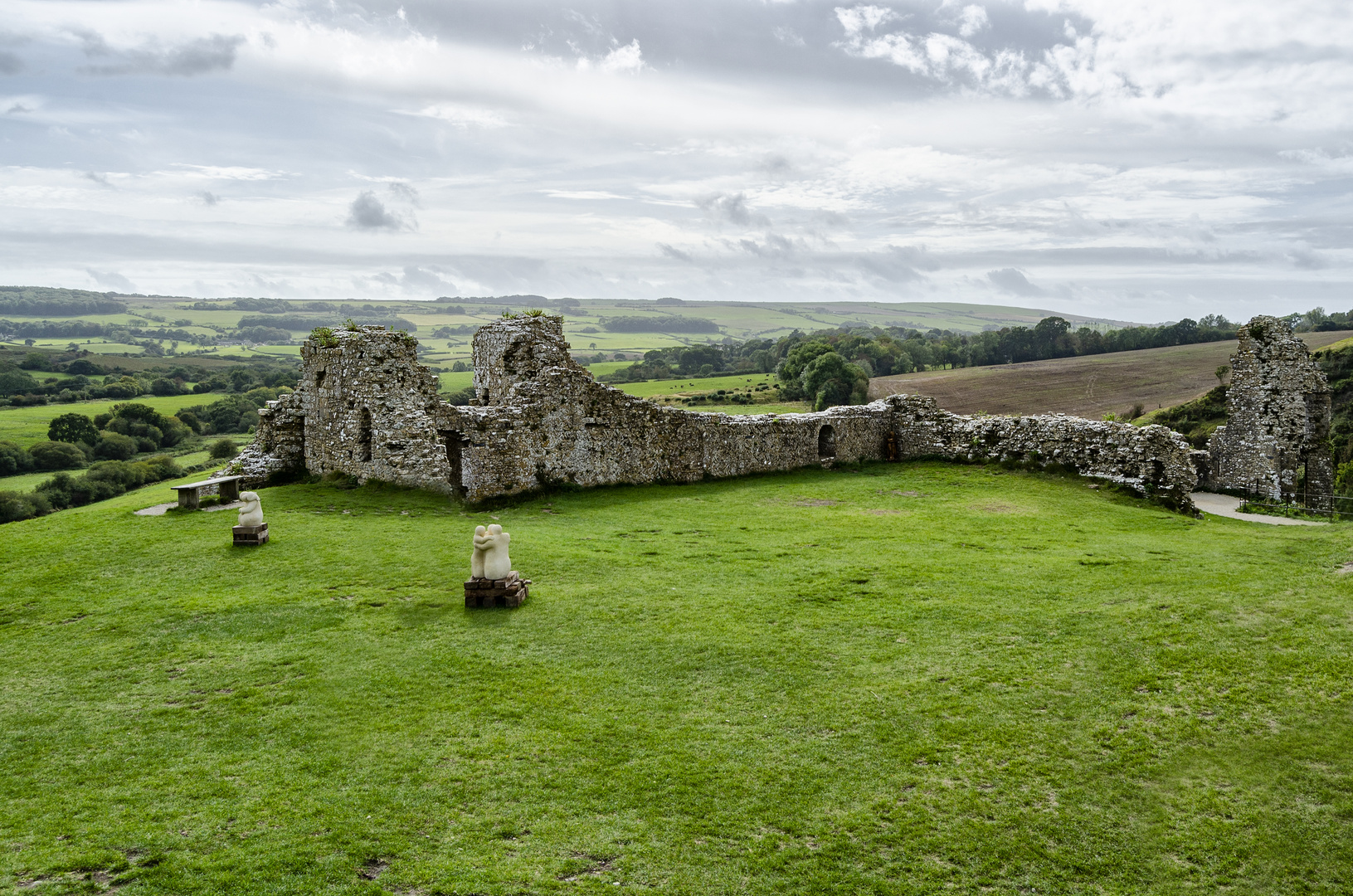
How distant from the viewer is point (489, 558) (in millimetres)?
11172

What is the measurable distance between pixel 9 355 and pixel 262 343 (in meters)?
47.3

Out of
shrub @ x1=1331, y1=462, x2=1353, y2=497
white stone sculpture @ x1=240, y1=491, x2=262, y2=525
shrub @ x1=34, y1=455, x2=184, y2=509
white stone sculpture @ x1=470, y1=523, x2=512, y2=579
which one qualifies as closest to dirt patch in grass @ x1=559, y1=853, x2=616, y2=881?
white stone sculpture @ x1=470, y1=523, x2=512, y2=579

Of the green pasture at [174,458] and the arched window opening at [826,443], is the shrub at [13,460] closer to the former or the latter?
the green pasture at [174,458]

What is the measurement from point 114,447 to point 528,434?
44.2 m

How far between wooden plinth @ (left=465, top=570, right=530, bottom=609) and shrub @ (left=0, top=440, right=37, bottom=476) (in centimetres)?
4793

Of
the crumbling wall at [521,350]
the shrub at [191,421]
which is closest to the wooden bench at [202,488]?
the crumbling wall at [521,350]

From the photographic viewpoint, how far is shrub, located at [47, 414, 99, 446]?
49500mm

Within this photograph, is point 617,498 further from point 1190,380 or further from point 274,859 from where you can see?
point 1190,380

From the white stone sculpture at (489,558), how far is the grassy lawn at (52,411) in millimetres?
51917

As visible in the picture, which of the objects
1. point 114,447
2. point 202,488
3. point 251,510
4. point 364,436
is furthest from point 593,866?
point 114,447

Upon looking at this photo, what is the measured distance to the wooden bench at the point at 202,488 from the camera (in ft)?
55.7

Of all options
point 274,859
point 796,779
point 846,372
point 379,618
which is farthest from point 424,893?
point 846,372

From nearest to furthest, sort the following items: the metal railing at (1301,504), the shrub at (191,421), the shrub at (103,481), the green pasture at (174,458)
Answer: the metal railing at (1301,504) → the shrub at (103,481) → the green pasture at (174,458) → the shrub at (191,421)

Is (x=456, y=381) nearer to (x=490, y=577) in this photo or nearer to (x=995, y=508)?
(x=995, y=508)
